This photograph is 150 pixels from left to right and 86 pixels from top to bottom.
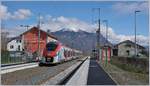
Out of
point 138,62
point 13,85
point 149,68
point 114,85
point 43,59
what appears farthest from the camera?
point 43,59

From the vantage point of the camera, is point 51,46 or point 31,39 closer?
point 51,46

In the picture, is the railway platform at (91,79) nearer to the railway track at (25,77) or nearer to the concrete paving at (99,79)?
the concrete paving at (99,79)

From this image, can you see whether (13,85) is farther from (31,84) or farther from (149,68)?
(149,68)

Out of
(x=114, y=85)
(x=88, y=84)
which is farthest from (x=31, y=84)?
(x=114, y=85)

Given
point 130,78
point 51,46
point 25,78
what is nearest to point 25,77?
point 25,78

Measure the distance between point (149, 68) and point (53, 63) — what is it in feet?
55.2

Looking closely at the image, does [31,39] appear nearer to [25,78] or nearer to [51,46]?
[51,46]

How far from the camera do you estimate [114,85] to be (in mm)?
20719

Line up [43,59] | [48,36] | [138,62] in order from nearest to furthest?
[138,62], [43,59], [48,36]

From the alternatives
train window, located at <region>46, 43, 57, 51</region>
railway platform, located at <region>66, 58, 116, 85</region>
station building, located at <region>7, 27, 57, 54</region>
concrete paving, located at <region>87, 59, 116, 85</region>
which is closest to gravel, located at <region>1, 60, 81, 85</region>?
railway platform, located at <region>66, 58, 116, 85</region>

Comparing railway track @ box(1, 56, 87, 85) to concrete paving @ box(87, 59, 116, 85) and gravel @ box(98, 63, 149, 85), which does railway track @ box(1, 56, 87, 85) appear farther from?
gravel @ box(98, 63, 149, 85)

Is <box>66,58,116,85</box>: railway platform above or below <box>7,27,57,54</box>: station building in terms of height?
below

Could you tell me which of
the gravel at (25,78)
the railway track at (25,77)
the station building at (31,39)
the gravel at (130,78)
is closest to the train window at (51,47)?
the railway track at (25,77)

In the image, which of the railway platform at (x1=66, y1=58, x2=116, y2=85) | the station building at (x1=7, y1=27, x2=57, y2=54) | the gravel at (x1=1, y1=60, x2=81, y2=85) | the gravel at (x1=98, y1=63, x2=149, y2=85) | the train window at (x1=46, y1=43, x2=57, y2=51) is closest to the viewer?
the gravel at (x1=1, y1=60, x2=81, y2=85)
